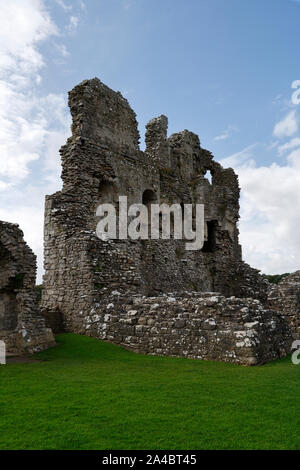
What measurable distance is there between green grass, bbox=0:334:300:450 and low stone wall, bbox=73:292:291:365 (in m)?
0.63

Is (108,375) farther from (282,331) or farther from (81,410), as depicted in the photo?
(282,331)

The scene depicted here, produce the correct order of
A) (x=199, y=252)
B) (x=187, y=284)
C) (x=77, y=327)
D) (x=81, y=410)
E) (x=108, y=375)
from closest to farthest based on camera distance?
(x=81, y=410), (x=108, y=375), (x=77, y=327), (x=187, y=284), (x=199, y=252)

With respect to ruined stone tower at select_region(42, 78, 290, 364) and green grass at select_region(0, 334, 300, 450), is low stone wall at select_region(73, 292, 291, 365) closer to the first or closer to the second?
ruined stone tower at select_region(42, 78, 290, 364)

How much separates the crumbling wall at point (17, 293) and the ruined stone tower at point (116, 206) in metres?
2.18

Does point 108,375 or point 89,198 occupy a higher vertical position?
point 89,198

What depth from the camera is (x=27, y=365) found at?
28.8ft

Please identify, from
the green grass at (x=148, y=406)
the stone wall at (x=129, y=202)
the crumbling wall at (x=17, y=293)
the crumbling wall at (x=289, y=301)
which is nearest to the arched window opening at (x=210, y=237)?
the stone wall at (x=129, y=202)

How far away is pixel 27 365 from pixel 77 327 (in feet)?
13.7

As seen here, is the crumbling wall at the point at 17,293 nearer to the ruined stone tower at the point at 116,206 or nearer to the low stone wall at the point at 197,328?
the low stone wall at the point at 197,328

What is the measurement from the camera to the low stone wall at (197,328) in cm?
972

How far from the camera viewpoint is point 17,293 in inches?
422

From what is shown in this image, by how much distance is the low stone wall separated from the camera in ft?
31.9

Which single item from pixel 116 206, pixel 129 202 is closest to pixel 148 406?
pixel 116 206
